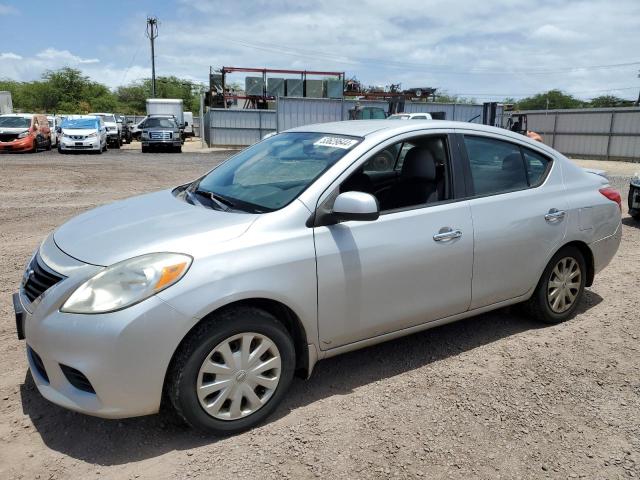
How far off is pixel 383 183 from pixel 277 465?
192cm

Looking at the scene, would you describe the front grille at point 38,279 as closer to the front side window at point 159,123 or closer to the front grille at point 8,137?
the front grille at point 8,137

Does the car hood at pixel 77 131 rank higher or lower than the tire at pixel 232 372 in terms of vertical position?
higher

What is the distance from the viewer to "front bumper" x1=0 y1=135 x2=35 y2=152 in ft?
78.0

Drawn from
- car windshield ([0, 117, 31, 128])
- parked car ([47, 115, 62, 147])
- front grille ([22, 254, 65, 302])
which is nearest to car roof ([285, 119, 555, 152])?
front grille ([22, 254, 65, 302])

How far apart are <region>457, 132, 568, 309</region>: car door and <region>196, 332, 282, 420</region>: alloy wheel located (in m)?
1.62

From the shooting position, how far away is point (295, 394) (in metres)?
3.40

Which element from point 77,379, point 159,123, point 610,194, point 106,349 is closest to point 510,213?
point 610,194

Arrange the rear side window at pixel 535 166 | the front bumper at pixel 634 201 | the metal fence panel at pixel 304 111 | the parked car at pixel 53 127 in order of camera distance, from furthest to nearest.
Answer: the parked car at pixel 53 127 → the metal fence panel at pixel 304 111 → the front bumper at pixel 634 201 → the rear side window at pixel 535 166

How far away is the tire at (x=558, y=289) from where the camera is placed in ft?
14.1

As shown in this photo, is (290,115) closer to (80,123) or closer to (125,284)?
(80,123)

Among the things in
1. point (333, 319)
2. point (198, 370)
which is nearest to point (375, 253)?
point (333, 319)

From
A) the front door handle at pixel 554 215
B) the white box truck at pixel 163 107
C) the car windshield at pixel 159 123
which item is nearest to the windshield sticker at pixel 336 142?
the front door handle at pixel 554 215

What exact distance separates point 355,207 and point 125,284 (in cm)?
126

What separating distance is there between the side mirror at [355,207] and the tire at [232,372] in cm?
70
